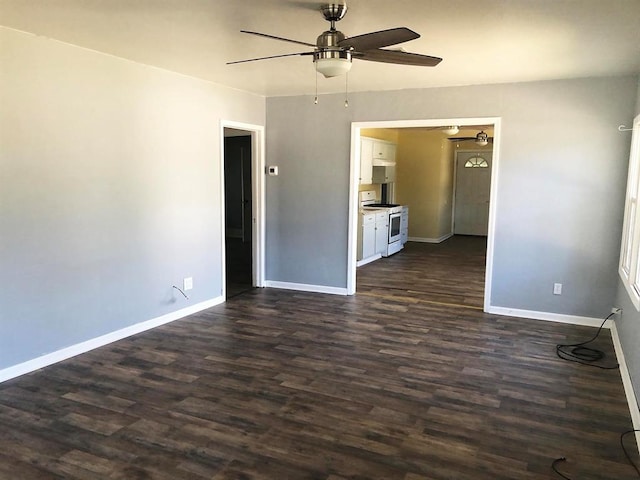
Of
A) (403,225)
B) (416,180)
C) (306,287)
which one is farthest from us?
(416,180)

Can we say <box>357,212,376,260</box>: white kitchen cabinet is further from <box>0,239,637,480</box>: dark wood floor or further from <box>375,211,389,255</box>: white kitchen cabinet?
<box>0,239,637,480</box>: dark wood floor

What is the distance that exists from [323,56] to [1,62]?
7.34 ft

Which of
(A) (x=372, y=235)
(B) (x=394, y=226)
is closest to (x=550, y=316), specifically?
(A) (x=372, y=235)

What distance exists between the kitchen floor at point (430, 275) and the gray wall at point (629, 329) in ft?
5.15

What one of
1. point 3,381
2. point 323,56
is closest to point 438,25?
point 323,56

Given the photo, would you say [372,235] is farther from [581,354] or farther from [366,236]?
[581,354]

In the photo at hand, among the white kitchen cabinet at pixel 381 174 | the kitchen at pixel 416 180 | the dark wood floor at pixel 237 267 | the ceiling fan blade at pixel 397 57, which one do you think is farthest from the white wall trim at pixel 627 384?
the white kitchen cabinet at pixel 381 174

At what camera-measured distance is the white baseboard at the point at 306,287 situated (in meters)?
6.17

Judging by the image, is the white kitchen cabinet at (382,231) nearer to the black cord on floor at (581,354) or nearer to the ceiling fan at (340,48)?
the black cord on floor at (581,354)

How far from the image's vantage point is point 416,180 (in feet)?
35.7

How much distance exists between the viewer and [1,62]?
3.31 m

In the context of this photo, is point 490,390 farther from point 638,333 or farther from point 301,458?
point 301,458

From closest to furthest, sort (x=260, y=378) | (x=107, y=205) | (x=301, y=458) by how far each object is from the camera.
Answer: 1. (x=301, y=458)
2. (x=260, y=378)
3. (x=107, y=205)

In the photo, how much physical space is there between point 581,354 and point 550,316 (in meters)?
1.01
